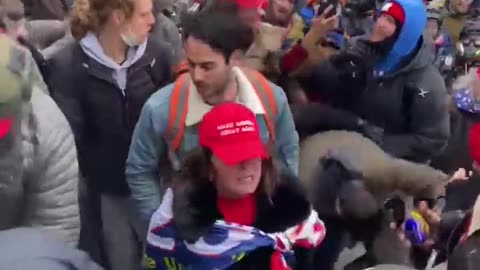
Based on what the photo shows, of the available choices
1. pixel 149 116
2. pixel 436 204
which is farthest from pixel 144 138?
pixel 436 204

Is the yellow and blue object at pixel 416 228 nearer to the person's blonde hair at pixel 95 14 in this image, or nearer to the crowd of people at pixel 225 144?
the crowd of people at pixel 225 144

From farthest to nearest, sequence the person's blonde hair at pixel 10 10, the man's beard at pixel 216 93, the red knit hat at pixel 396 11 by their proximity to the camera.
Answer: the red knit hat at pixel 396 11 < the person's blonde hair at pixel 10 10 < the man's beard at pixel 216 93

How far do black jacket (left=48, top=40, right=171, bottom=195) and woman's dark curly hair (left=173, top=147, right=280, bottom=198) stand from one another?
0.81 m

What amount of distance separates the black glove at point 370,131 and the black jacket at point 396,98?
6cm

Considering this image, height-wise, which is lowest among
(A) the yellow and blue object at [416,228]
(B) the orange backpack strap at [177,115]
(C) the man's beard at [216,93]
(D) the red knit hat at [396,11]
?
(A) the yellow and blue object at [416,228]

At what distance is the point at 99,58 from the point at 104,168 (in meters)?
0.45

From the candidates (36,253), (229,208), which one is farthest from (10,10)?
(36,253)

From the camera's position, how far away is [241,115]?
2895mm

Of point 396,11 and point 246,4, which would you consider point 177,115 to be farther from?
point 396,11

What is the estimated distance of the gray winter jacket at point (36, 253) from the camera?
5.98ft

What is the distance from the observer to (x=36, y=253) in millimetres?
1870

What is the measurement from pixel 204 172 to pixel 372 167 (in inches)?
30.6

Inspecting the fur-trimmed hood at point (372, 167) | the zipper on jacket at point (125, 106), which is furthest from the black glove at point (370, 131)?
the zipper on jacket at point (125, 106)

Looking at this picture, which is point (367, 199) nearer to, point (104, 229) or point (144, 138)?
point (144, 138)
